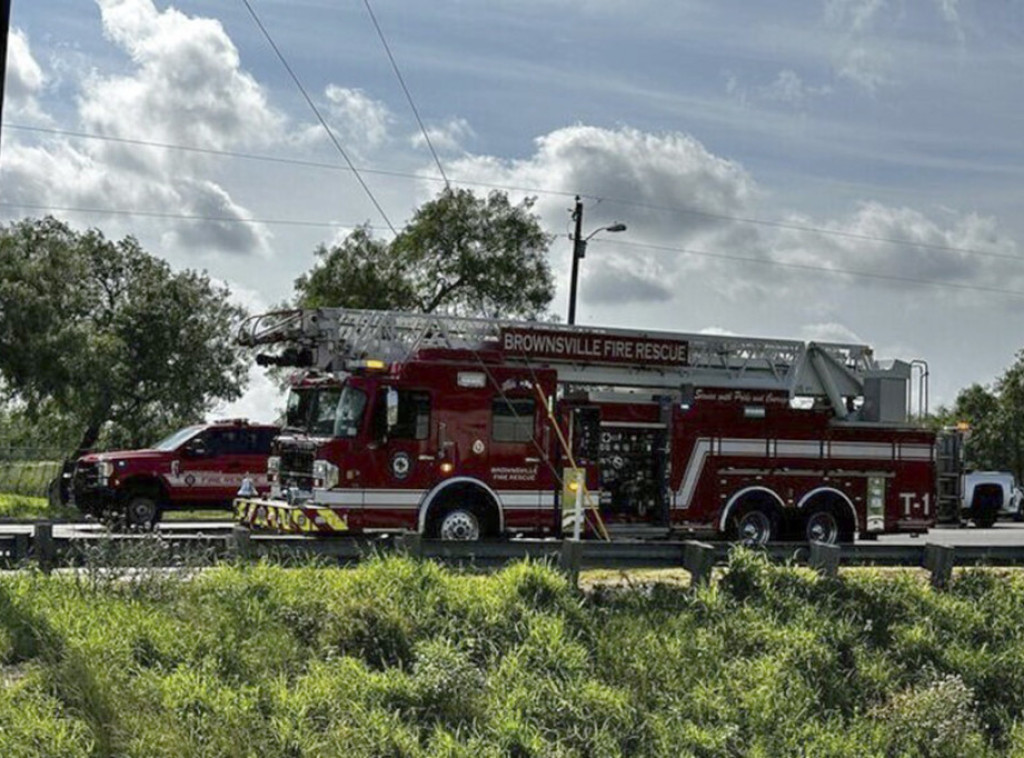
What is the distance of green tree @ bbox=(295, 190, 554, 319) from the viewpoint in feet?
110

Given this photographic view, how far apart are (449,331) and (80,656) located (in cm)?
938

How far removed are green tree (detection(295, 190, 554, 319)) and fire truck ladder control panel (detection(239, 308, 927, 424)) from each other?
50.1 feet

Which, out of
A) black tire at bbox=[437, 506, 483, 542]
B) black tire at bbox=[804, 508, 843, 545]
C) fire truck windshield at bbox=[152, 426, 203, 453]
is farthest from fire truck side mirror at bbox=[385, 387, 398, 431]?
fire truck windshield at bbox=[152, 426, 203, 453]

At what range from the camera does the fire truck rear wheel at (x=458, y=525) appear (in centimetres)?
1656

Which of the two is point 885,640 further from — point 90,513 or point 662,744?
point 90,513

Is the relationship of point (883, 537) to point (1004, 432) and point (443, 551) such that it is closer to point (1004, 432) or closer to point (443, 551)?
point (443, 551)

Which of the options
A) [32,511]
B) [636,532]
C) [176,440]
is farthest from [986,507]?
[32,511]

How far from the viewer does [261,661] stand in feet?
30.5

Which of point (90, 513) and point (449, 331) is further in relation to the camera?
point (90, 513)

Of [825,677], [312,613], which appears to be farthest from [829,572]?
[312,613]

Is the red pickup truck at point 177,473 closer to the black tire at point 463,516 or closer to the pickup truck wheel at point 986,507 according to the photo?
the black tire at point 463,516

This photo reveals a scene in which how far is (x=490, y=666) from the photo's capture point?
10133mm

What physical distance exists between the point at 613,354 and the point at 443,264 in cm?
1651

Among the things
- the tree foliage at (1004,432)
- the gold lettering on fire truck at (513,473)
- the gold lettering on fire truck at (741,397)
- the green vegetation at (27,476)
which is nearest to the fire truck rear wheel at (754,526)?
the gold lettering on fire truck at (741,397)
